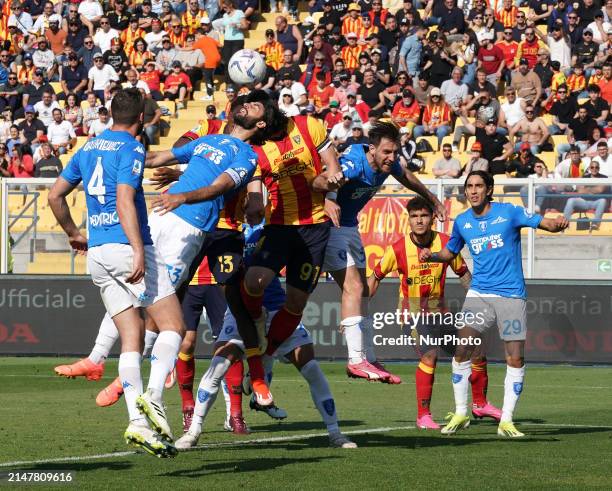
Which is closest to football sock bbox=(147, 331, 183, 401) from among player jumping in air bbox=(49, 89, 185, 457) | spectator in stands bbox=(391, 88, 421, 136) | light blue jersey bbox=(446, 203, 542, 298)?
player jumping in air bbox=(49, 89, 185, 457)

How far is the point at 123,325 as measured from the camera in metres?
8.98

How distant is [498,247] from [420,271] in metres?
1.24

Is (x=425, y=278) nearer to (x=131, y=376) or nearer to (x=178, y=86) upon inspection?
(x=131, y=376)

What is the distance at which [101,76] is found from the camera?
102 ft

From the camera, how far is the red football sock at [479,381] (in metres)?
12.4

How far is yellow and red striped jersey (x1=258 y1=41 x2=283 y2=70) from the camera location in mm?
29781

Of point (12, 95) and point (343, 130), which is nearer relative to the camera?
point (343, 130)

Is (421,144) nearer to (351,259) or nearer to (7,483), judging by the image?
(351,259)

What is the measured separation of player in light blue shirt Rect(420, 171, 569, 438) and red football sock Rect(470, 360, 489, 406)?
2.62ft

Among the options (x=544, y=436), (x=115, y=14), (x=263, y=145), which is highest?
(x=115, y=14)

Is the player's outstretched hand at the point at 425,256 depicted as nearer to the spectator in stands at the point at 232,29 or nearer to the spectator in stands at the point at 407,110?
the spectator in stands at the point at 407,110

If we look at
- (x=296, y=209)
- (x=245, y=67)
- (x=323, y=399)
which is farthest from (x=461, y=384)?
(x=245, y=67)

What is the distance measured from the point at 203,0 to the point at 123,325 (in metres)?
24.5

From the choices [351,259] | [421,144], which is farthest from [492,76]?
[351,259]
